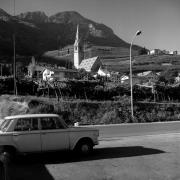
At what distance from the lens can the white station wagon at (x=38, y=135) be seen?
11.2 m

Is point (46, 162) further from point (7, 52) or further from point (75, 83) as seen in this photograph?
point (7, 52)

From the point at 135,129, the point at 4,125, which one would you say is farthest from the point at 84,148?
the point at 135,129

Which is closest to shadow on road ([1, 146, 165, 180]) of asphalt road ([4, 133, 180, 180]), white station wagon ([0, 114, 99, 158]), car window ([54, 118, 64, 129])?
asphalt road ([4, 133, 180, 180])

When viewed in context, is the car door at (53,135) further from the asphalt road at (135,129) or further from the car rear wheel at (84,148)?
the asphalt road at (135,129)

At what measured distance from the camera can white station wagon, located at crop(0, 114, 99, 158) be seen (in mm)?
11227

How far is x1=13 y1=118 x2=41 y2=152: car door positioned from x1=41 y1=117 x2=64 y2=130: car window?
233mm

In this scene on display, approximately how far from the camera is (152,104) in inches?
1315

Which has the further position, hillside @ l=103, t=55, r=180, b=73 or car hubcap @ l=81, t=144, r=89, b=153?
hillside @ l=103, t=55, r=180, b=73

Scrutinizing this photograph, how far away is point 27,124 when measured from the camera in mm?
11570

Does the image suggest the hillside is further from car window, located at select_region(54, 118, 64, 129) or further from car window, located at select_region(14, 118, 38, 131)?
car window, located at select_region(14, 118, 38, 131)

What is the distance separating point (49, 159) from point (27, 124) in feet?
5.02

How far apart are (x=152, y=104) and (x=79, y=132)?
22.1 metres

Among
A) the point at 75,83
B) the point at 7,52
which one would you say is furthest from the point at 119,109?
the point at 7,52

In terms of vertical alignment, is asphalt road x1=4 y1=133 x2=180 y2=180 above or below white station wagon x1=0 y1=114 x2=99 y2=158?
below
